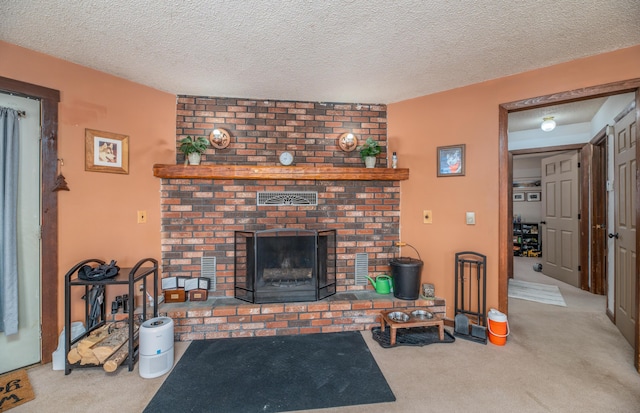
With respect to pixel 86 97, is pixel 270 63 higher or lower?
higher

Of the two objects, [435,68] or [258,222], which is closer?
[435,68]

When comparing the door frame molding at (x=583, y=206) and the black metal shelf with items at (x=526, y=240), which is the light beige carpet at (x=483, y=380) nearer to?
the door frame molding at (x=583, y=206)

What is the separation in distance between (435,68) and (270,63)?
4.63 feet

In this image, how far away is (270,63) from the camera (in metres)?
2.19

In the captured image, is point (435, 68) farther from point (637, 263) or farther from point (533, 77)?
point (637, 263)

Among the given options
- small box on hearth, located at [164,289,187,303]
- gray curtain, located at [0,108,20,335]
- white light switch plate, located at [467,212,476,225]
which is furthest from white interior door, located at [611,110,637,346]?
gray curtain, located at [0,108,20,335]

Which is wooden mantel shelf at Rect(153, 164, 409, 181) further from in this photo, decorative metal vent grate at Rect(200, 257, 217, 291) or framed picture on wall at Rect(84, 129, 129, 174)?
decorative metal vent grate at Rect(200, 257, 217, 291)

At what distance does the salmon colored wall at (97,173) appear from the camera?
84.7 inches

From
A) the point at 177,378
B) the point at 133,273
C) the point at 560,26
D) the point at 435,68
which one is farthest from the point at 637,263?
the point at 133,273

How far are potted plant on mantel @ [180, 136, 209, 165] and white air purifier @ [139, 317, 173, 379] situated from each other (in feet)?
4.98

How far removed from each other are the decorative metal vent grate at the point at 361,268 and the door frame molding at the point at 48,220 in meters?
2.66

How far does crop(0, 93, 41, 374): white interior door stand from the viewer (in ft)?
6.59

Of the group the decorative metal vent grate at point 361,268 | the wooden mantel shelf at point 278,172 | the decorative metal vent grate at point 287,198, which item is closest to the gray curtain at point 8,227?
the wooden mantel shelf at point 278,172

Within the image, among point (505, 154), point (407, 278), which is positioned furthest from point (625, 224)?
point (407, 278)
